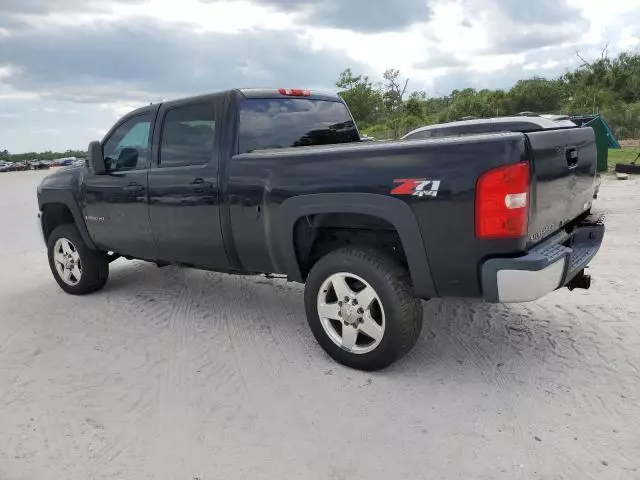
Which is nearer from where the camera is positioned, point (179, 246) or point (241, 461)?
point (241, 461)

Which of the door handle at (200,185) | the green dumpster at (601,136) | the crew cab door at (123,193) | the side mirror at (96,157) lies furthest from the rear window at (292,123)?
the green dumpster at (601,136)

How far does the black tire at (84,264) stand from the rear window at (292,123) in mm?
2411

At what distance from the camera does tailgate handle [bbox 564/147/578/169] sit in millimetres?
3613

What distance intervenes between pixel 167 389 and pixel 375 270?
5.05 feet

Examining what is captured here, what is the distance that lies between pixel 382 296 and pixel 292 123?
194 centimetres

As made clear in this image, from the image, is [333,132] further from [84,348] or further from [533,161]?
[84,348]

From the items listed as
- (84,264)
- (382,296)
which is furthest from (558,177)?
(84,264)

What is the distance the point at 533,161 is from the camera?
3.11 metres

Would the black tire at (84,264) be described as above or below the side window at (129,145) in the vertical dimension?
below

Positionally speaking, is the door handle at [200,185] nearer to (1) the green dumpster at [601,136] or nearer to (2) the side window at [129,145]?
(2) the side window at [129,145]

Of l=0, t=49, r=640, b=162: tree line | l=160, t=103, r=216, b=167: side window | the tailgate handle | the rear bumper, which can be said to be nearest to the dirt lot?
the rear bumper

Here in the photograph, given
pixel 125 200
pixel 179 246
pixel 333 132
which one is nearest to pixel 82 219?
pixel 125 200

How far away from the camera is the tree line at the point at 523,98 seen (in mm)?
33719

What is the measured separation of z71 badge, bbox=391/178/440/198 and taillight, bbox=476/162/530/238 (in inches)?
9.7
